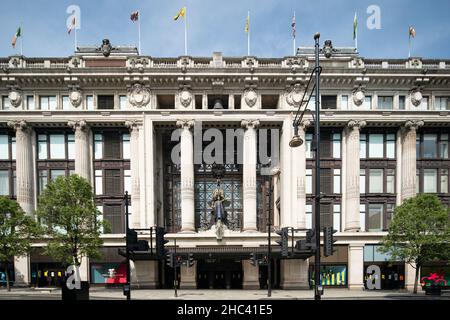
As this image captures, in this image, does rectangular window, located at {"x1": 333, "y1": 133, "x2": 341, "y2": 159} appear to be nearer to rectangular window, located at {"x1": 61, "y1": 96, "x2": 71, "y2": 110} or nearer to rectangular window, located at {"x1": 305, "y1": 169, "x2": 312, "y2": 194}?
Result: rectangular window, located at {"x1": 305, "y1": 169, "x2": 312, "y2": 194}

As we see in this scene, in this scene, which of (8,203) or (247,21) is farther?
(247,21)

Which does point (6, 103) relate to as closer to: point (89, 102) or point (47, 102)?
point (47, 102)

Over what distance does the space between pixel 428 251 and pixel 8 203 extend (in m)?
37.6

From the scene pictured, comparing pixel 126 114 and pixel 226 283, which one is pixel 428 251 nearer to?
pixel 226 283

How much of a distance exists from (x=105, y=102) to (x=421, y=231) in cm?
3346

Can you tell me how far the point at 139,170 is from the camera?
29.3m

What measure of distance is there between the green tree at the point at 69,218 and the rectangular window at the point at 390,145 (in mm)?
31082

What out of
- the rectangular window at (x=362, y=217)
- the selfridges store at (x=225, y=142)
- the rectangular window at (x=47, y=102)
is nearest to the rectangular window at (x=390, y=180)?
the selfridges store at (x=225, y=142)

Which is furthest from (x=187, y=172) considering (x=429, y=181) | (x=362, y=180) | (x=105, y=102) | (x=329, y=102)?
(x=429, y=181)

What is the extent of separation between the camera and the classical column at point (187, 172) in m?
29.3

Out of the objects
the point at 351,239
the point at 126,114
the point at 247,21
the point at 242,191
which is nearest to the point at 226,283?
the point at 242,191

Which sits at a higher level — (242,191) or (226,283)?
(242,191)

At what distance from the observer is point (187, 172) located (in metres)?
29.5

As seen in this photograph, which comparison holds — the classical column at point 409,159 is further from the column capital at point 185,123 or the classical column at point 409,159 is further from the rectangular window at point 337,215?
the column capital at point 185,123
